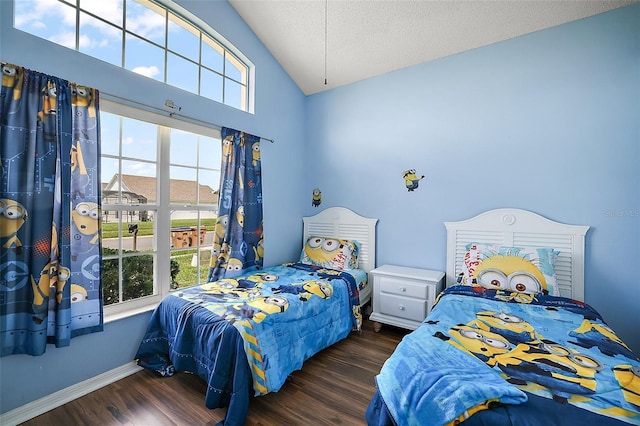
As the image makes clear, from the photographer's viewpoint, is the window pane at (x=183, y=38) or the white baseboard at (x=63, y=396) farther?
the window pane at (x=183, y=38)

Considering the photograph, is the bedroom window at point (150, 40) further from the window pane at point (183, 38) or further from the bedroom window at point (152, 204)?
the bedroom window at point (152, 204)

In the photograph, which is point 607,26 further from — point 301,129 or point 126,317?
point 126,317

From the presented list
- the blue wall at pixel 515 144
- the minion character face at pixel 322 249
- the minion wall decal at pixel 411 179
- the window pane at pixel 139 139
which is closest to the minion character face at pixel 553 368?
the blue wall at pixel 515 144

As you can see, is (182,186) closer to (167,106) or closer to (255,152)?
(167,106)

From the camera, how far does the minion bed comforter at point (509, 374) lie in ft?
2.94

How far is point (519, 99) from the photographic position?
237 centimetres

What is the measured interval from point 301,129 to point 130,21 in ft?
6.56

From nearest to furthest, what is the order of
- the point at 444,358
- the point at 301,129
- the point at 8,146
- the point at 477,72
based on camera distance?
the point at 444,358
the point at 8,146
the point at 477,72
the point at 301,129

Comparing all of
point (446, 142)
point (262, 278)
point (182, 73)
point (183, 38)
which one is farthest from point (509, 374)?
point (183, 38)

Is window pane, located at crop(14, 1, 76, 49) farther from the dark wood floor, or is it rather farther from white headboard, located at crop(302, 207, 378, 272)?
Answer: white headboard, located at crop(302, 207, 378, 272)

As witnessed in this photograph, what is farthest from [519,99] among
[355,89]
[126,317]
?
[126,317]

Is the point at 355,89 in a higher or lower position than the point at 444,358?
higher

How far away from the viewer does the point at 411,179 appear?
2877 millimetres

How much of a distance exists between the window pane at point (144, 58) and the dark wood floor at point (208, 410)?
2292 mm
